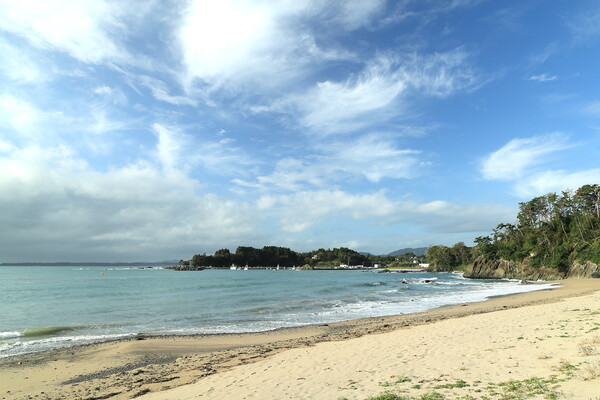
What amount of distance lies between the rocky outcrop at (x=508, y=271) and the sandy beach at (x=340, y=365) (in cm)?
6922

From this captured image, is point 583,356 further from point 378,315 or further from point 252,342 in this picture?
point 378,315

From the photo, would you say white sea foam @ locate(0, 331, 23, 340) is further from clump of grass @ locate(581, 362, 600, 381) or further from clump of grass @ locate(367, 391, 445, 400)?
clump of grass @ locate(581, 362, 600, 381)

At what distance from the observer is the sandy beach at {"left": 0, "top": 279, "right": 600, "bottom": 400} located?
778cm

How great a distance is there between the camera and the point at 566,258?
70.4 metres

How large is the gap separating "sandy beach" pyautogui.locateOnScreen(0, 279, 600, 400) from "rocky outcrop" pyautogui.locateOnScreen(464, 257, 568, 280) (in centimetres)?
6922

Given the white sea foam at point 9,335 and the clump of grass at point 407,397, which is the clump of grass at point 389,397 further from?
the white sea foam at point 9,335

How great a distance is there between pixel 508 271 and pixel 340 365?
96.8 metres

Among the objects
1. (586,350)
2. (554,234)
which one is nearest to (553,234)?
(554,234)

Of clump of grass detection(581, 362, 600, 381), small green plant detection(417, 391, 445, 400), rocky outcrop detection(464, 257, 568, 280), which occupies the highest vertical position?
clump of grass detection(581, 362, 600, 381)

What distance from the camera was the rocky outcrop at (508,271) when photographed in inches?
2936

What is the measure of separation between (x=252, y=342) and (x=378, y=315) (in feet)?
39.3

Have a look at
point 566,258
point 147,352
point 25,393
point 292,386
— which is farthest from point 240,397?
point 566,258

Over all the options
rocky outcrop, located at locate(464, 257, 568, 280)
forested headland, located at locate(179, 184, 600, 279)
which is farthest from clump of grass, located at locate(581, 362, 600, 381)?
rocky outcrop, located at locate(464, 257, 568, 280)

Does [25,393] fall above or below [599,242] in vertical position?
below
